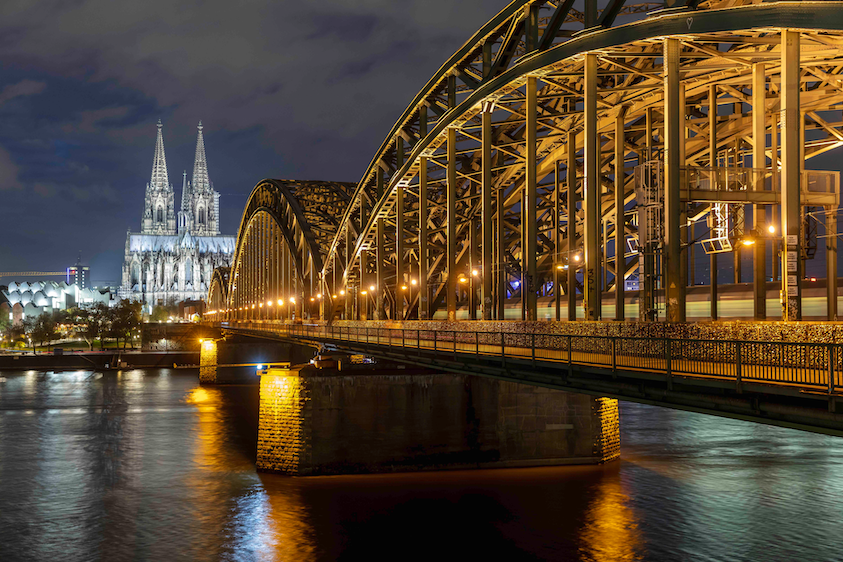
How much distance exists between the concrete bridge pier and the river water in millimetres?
852

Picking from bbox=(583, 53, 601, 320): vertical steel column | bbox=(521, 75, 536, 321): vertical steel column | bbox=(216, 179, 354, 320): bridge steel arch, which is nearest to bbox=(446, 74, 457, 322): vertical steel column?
bbox=(521, 75, 536, 321): vertical steel column

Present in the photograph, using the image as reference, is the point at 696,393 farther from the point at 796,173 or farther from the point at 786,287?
the point at 796,173

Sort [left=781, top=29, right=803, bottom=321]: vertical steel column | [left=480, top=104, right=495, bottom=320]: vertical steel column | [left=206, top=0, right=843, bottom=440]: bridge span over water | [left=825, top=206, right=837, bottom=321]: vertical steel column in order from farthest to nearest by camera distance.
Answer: [left=480, top=104, right=495, bottom=320]: vertical steel column, [left=825, top=206, right=837, bottom=321]: vertical steel column, [left=781, top=29, right=803, bottom=321]: vertical steel column, [left=206, top=0, right=843, bottom=440]: bridge span over water

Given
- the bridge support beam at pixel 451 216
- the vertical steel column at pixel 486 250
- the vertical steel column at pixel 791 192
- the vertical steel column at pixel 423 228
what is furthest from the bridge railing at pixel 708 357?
the vertical steel column at pixel 423 228

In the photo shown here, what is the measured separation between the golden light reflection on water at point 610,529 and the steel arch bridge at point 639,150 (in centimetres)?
722

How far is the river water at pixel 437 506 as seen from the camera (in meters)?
27.5

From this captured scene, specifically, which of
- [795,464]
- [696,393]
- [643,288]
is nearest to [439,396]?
[643,288]

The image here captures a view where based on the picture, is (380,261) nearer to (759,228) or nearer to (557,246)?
(557,246)

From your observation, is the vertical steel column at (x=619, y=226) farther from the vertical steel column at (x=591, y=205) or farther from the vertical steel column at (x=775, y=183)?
the vertical steel column at (x=775, y=183)

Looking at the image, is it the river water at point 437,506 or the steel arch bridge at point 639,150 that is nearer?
the steel arch bridge at point 639,150

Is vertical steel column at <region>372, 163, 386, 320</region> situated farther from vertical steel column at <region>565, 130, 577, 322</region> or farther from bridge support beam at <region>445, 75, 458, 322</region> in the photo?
vertical steel column at <region>565, 130, 577, 322</region>

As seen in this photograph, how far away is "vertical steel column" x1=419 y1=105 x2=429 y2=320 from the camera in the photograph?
4472 centimetres

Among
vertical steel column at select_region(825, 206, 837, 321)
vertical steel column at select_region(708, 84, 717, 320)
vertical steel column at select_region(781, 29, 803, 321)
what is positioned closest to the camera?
vertical steel column at select_region(781, 29, 803, 321)

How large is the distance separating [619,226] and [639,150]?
10386mm
